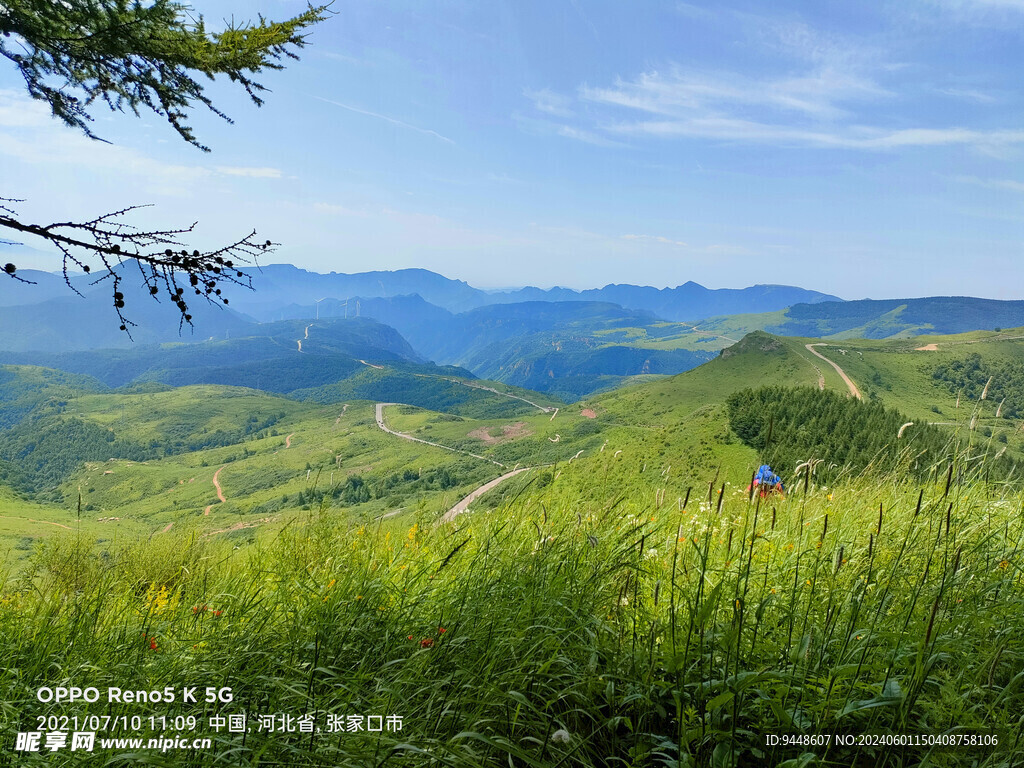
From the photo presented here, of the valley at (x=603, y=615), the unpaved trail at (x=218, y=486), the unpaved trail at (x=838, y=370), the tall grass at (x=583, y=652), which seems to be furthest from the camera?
the unpaved trail at (x=218, y=486)

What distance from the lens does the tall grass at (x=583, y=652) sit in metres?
2.15

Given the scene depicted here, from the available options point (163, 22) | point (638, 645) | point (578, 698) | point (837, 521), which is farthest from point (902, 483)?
point (163, 22)

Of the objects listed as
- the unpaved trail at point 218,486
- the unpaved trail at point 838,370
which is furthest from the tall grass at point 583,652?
the unpaved trail at point 218,486

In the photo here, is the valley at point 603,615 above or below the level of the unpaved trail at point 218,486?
above

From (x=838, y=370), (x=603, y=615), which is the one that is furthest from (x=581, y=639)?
(x=838, y=370)

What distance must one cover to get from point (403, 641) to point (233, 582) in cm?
212

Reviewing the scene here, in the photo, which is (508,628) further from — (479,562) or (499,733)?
(479,562)

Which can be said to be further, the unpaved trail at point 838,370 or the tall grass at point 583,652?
the unpaved trail at point 838,370

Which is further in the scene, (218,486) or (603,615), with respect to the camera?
(218,486)

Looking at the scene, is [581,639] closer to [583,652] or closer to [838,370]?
[583,652]

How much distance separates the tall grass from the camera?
7.07 feet

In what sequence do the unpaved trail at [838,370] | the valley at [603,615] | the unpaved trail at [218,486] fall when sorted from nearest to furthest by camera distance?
the valley at [603,615], the unpaved trail at [838,370], the unpaved trail at [218,486]

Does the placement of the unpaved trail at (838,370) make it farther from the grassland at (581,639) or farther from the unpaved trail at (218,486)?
the unpaved trail at (218,486)

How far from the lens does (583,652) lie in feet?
9.04
